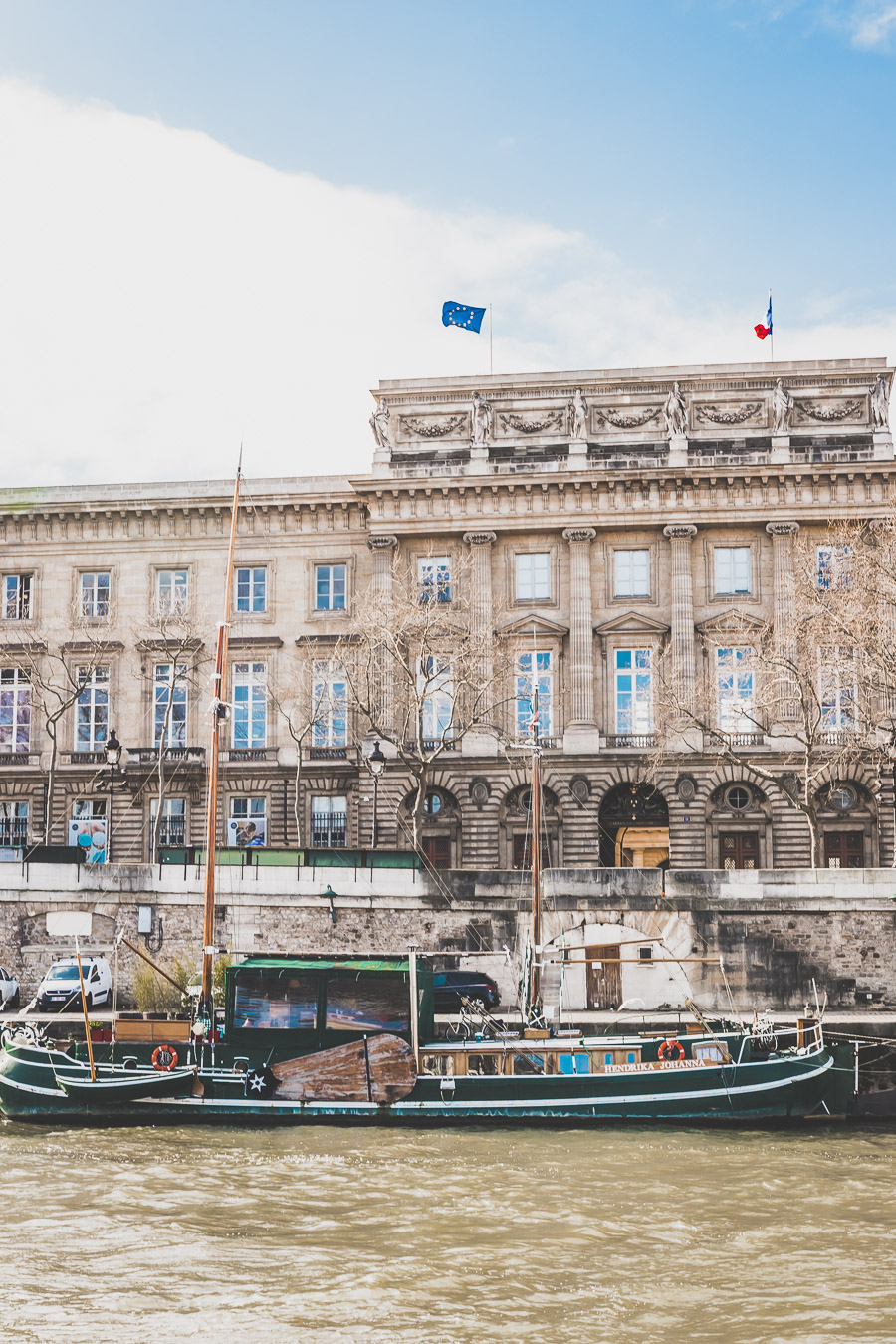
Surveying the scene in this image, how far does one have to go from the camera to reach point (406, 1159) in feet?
84.7

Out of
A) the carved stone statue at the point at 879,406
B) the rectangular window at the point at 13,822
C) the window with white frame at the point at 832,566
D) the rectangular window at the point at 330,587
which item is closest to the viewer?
the window with white frame at the point at 832,566

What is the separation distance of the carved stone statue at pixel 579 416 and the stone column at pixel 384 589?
320 inches

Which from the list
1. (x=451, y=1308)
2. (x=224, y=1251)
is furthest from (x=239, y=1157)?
(x=451, y=1308)

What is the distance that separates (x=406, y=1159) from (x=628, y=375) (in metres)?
35.4

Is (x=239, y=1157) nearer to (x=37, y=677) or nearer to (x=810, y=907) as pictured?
(x=810, y=907)

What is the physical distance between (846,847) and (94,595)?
31.3 metres

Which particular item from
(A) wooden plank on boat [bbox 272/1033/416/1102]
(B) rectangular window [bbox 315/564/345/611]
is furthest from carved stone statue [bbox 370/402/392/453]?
(A) wooden plank on boat [bbox 272/1033/416/1102]

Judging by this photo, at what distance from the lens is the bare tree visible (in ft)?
162

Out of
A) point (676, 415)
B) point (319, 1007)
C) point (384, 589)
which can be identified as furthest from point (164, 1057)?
point (676, 415)

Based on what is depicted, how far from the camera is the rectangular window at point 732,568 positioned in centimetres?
5353

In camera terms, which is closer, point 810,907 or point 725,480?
point 810,907

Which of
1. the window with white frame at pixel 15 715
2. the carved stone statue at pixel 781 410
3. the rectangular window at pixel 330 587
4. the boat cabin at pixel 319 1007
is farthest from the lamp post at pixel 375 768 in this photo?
the carved stone statue at pixel 781 410

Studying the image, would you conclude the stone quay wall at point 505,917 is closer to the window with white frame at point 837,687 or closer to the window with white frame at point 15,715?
the window with white frame at point 837,687

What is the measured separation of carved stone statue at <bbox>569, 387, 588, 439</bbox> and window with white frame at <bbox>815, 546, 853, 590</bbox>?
32.4 feet
